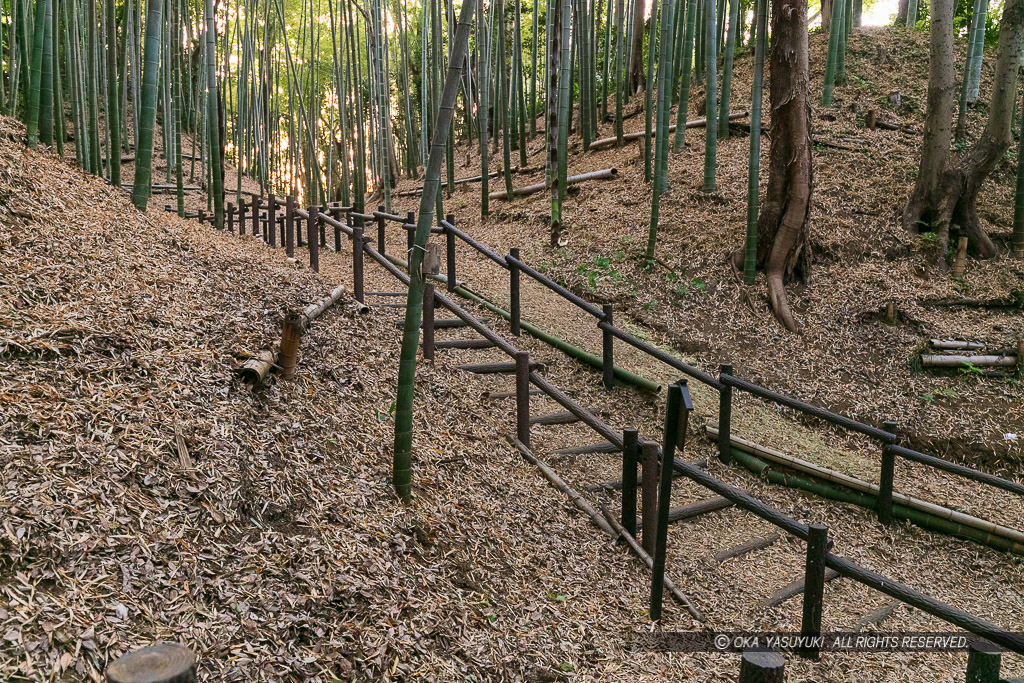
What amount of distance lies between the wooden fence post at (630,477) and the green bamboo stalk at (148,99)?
161 inches

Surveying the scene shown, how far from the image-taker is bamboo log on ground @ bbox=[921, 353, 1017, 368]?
19.5 ft

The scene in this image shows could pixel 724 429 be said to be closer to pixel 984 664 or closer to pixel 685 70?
pixel 984 664

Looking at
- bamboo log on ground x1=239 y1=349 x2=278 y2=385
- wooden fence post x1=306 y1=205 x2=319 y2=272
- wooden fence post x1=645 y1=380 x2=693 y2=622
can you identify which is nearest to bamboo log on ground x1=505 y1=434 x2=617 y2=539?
wooden fence post x1=645 y1=380 x2=693 y2=622

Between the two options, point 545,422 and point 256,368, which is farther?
point 545,422

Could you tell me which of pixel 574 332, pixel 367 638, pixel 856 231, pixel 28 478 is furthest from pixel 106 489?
pixel 856 231

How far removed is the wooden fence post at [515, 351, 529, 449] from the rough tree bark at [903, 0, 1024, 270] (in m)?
5.51

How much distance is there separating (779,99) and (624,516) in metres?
5.23

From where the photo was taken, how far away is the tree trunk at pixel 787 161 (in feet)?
22.4

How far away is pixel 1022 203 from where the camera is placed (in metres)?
7.05

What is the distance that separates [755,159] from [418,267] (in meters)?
5.06

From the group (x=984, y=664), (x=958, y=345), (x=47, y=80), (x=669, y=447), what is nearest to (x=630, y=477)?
(x=669, y=447)

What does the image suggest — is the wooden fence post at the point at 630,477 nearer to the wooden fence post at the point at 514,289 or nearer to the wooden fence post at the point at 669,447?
the wooden fence post at the point at 669,447

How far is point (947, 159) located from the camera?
7449 millimetres

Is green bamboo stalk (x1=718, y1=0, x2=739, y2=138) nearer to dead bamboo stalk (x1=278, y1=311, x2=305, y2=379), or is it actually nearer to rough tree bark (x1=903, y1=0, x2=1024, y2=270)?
rough tree bark (x1=903, y1=0, x2=1024, y2=270)
